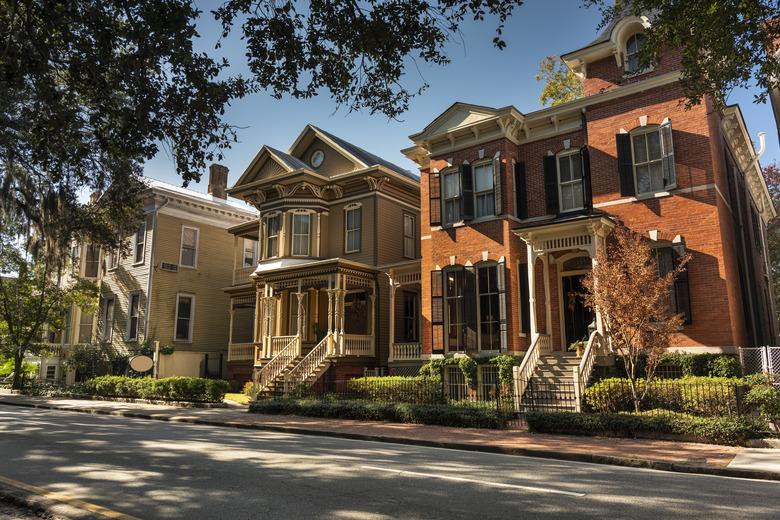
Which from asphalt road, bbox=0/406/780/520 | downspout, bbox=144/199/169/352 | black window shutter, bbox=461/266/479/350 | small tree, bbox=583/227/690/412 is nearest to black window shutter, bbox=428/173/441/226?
black window shutter, bbox=461/266/479/350

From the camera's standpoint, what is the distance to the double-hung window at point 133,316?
3162cm

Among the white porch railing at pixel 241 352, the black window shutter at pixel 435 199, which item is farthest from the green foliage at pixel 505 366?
the white porch railing at pixel 241 352

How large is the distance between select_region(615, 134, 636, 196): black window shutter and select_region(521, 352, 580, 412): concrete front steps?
17.9ft

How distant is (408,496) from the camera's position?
22.2 ft

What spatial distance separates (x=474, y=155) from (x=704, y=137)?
7.49m

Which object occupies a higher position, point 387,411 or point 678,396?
point 678,396

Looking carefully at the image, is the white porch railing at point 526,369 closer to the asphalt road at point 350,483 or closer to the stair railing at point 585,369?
the stair railing at point 585,369

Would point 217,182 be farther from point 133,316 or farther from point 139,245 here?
point 133,316

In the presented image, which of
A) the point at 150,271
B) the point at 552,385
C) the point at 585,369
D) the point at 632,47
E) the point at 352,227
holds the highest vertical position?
the point at 632,47

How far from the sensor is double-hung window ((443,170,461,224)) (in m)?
22.0

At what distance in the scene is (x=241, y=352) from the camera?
28891 millimetres

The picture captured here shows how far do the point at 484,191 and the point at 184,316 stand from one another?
1895 cm

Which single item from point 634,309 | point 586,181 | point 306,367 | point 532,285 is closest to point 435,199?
point 532,285

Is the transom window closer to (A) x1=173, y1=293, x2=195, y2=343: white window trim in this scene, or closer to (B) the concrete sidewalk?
(B) the concrete sidewalk
